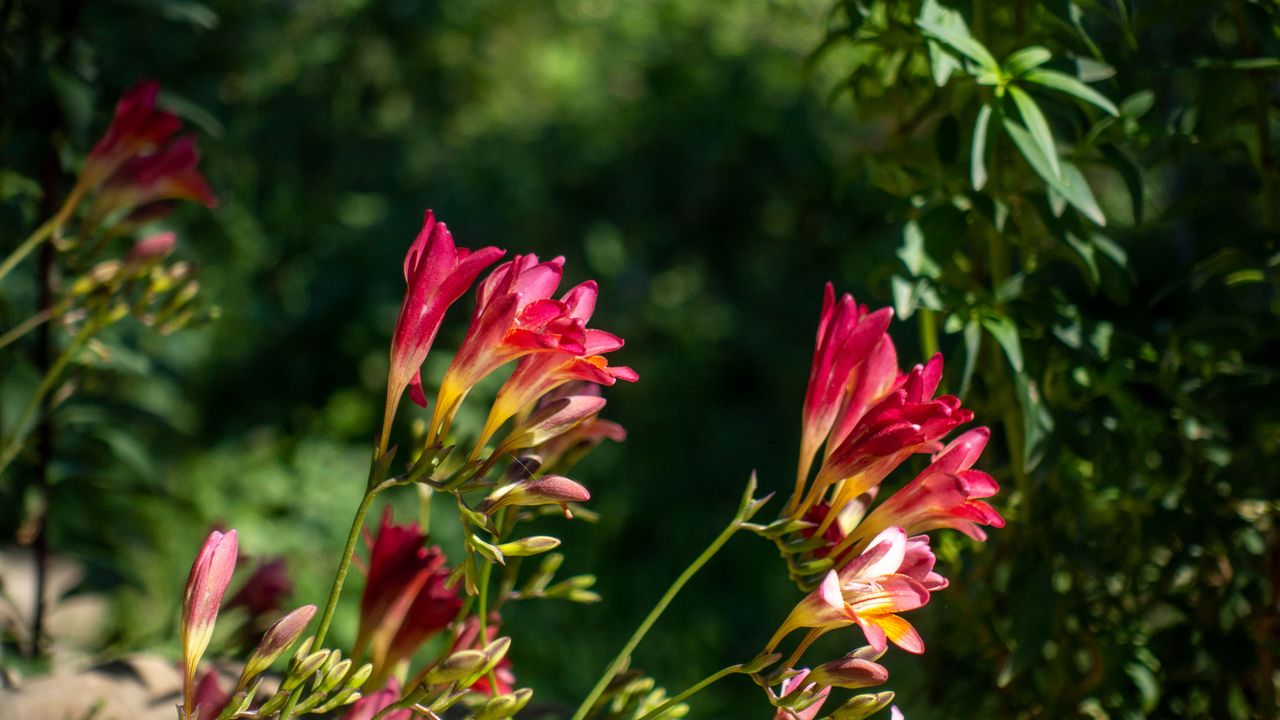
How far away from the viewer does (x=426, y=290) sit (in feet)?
2.06

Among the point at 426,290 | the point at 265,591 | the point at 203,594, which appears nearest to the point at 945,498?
the point at 426,290

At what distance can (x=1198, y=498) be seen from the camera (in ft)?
3.15

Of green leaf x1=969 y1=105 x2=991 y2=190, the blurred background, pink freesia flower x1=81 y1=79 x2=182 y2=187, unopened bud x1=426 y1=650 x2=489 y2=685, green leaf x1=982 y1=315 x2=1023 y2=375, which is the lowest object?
the blurred background

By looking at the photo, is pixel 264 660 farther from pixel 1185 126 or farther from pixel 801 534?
pixel 1185 126

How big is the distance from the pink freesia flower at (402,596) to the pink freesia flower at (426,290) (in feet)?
0.54

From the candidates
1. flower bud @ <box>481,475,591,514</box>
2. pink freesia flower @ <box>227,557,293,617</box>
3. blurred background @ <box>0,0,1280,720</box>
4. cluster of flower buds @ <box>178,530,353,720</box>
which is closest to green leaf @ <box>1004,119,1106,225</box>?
blurred background @ <box>0,0,1280,720</box>

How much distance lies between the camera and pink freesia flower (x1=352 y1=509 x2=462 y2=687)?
770mm

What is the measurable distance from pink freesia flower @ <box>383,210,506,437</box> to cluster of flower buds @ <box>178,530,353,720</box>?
0.12 meters

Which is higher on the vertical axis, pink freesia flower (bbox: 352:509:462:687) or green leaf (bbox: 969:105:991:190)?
green leaf (bbox: 969:105:991:190)

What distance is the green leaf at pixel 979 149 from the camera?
0.80 m

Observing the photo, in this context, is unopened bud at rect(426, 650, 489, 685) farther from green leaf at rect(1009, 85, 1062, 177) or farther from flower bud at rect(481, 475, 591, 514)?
green leaf at rect(1009, 85, 1062, 177)

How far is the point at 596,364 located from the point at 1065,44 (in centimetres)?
55

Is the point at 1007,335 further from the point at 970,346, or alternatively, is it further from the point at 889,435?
the point at 889,435

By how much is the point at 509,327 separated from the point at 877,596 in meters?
0.26
